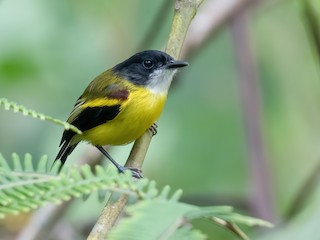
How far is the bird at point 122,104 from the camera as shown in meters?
3.54

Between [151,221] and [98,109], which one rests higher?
[98,109]

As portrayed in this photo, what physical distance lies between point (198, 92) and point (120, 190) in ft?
12.7

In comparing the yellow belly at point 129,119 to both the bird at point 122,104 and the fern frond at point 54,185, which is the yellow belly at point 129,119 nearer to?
the bird at point 122,104

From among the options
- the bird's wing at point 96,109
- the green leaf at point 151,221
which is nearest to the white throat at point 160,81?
the bird's wing at point 96,109

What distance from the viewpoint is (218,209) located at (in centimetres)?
99

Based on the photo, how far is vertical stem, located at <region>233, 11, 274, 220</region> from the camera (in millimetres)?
3613

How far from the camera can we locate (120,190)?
42.0 inches

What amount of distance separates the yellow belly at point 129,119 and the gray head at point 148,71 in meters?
0.09

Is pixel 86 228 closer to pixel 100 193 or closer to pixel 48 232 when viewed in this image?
pixel 48 232

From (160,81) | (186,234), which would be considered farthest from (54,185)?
(160,81)

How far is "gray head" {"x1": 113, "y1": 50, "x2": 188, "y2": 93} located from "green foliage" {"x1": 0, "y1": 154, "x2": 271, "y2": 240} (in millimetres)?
2493

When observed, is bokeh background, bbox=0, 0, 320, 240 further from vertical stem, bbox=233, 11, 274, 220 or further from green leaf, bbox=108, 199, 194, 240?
green leaf, bbox=108, 199, 194, 240

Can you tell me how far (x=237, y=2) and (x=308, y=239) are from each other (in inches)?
96.5

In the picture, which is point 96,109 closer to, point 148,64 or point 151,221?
point 148,64
